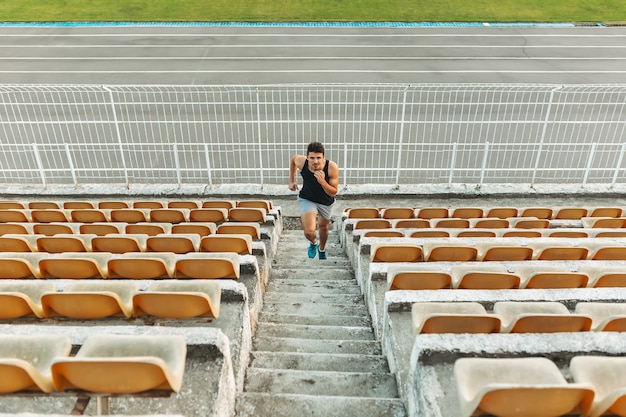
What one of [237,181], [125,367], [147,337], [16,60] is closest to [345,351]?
[147,337]

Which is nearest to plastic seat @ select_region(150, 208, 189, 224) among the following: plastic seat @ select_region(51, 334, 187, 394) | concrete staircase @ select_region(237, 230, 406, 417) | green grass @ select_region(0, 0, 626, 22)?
concrete staircase @ select_region(237, 230, 406, 417)

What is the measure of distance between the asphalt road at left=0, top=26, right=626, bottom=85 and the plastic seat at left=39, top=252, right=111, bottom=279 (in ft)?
52.1

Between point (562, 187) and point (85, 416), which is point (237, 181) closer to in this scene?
point (562, 187)

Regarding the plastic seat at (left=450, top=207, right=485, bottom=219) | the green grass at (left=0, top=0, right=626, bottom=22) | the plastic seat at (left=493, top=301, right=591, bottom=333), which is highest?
the green grass at (left=0, top=0, right=626, bottom=22)

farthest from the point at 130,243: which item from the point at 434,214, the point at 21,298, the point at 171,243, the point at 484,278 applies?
the point at 434,214

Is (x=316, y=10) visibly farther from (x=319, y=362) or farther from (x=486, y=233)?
(x=319, y=362)

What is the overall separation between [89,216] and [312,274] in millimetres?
3850

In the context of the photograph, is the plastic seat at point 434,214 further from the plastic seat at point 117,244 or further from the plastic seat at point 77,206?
the plastic seat at point 77,206

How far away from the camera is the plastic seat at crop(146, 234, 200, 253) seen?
5.85 m

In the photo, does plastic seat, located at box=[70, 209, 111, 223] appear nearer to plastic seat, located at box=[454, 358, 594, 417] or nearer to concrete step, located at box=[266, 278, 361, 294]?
concrete step, located at box=[266, 278, 361, 294]

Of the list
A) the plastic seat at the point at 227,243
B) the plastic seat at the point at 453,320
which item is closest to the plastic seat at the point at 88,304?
the plastic seat at the point at 227,243

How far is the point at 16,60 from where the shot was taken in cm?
2253

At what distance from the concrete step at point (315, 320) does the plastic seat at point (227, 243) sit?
0.92 meters

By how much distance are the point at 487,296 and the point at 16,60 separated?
2506 cm
